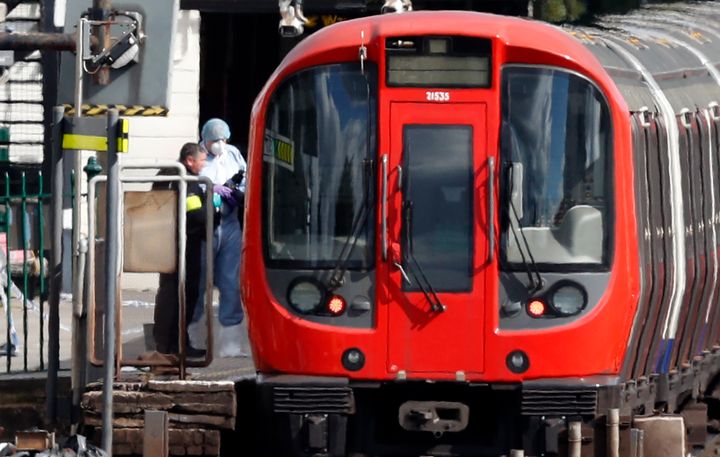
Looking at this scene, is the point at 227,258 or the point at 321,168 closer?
the point at 321,168

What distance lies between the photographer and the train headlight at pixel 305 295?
10.1 m

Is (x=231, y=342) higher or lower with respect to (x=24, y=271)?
lower

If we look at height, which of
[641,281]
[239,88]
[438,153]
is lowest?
[641,281]

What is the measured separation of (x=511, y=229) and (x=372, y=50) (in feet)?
3.74

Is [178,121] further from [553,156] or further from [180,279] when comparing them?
[553,156]

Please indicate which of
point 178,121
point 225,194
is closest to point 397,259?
point 225,194

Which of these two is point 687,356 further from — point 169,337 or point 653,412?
point 169,337

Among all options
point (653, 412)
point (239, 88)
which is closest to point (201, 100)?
point (239, 88)

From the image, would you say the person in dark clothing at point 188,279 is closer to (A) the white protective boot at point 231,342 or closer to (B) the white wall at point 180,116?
(A) the white protective boot at point 231,342

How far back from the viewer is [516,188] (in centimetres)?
997

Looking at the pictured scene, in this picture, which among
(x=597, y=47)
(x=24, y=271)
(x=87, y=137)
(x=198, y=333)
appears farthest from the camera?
(x=24, y=271)

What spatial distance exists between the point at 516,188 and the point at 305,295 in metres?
1.20

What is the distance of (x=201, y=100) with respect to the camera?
19.6 m

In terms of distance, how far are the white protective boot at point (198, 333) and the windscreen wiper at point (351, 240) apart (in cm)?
240
